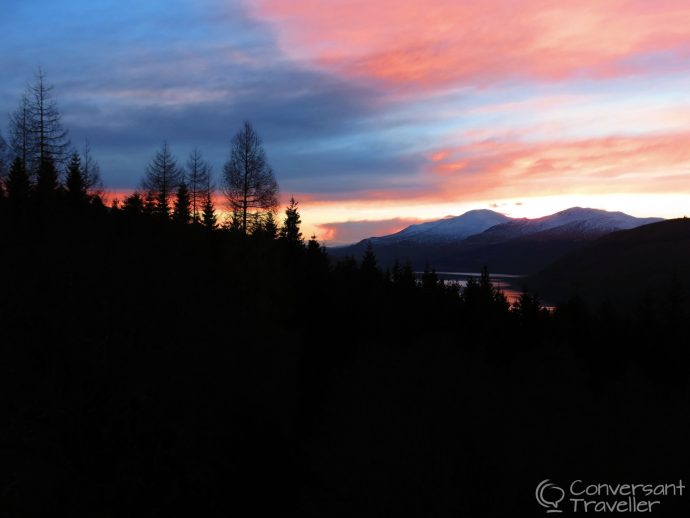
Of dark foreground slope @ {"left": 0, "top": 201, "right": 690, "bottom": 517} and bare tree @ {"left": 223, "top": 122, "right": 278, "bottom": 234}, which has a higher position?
bare tree @ {"left": 223, "top": 122, "right": 278, "bottom": 234}

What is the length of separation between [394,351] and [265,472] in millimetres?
22666

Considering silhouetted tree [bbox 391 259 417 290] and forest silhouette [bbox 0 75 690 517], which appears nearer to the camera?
forest silhouette [bbox 0 75 690 517]

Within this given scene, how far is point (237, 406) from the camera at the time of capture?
2494 centimetres

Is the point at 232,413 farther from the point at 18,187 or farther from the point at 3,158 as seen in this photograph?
the point at 3,158

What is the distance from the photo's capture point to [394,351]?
43.5 metres

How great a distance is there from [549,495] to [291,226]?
35.9 meters

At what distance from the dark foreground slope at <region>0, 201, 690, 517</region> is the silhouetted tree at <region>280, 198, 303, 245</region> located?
11437mm

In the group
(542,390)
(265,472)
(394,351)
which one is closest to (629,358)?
(542,390)

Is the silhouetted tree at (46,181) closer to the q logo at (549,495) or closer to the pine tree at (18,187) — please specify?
the pine tree at (18,187)

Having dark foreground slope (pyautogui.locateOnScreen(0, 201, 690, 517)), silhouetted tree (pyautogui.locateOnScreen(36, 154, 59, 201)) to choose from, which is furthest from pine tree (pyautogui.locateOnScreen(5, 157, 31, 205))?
dark foreground slope (pyautogui.locateOnScreen(0, 201, 690, 517))

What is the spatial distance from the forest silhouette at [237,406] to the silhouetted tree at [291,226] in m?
7.07

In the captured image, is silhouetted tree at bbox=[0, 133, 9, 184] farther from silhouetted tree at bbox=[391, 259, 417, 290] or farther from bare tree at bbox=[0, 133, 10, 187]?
silhouetted tree at bbox=[391, 259, 417, 290]

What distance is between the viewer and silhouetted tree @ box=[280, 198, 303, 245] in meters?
50.9

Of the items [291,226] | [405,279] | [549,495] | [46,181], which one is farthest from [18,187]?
[549,495]
